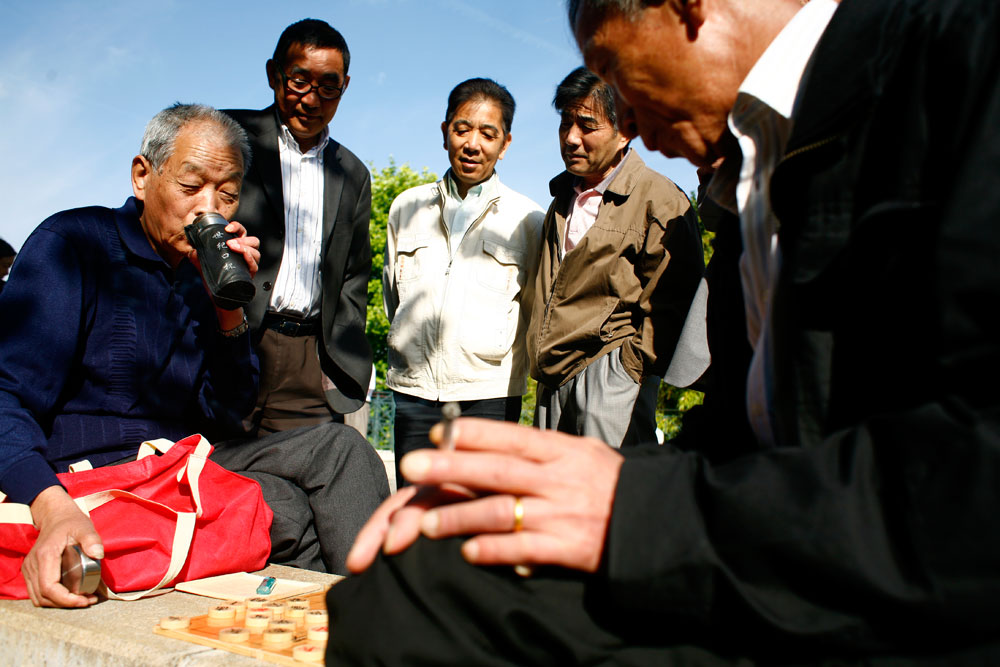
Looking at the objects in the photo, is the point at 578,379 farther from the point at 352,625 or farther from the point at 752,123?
the point at 352,625

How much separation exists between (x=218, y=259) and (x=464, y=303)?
2.11 metres

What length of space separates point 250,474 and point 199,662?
4.21 ft

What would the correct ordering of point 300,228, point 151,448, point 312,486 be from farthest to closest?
point 300,228 < point 312,486 < point 151,448

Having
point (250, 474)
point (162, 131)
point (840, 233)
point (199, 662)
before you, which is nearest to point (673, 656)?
point (840, 233)

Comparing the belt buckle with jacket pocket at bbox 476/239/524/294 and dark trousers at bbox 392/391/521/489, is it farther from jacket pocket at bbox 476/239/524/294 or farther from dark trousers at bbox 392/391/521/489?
jacket pocket at bbox 476/239/524/294

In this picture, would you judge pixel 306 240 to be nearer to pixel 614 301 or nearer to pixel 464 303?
pixel 464 303

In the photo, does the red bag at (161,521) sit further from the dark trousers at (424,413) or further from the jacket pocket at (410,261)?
the jacket pocket at (410,261)

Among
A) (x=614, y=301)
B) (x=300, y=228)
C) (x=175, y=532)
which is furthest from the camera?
(x=300, y=228)

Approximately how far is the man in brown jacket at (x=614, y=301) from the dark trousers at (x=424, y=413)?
332 millimetres

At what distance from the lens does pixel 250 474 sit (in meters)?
3.08

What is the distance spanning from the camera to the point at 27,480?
7.63ft

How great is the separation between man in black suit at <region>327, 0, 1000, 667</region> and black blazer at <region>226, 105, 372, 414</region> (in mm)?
3028

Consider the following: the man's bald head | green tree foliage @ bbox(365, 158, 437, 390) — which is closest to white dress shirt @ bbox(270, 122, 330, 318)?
the man's bald head

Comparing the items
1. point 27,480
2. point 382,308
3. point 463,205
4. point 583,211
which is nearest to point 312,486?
point 27,480
